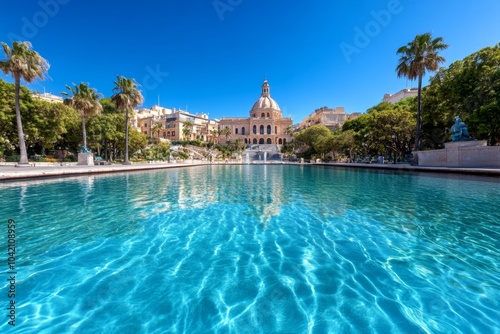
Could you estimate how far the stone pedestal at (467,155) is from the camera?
61.6ft

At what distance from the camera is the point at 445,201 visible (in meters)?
8.54

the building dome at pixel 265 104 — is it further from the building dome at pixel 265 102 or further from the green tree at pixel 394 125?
the green tree at pixel 394 125

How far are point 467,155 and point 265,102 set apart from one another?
93818 millimetres

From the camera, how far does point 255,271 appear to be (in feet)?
12.4

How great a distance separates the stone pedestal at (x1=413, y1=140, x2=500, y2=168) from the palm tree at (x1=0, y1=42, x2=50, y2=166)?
125ft

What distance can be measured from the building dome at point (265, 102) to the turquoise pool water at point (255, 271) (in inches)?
4072

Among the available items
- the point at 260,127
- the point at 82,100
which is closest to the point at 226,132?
the point at 260,127

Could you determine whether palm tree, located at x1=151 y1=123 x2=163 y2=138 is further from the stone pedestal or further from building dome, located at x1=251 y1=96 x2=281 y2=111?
the stone pedestal

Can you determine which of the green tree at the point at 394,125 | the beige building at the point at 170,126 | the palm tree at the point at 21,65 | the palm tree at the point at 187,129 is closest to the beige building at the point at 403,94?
the green tree at the point at 394,125

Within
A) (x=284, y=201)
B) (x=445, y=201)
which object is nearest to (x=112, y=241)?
(x=284, y=201)

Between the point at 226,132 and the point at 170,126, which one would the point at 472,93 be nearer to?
the point at 226,132

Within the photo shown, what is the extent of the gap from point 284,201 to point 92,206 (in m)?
6.67

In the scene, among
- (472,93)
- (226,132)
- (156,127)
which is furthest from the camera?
(226,132)

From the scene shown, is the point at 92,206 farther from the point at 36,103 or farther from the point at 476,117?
the point at 36,103
